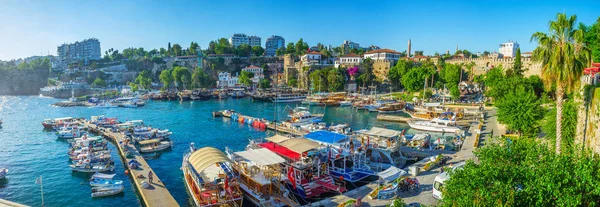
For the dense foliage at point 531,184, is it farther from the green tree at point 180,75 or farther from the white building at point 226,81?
the white building at point 226,81

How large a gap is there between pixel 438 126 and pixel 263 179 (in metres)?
25.8

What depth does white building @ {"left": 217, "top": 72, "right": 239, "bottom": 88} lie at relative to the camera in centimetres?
10262

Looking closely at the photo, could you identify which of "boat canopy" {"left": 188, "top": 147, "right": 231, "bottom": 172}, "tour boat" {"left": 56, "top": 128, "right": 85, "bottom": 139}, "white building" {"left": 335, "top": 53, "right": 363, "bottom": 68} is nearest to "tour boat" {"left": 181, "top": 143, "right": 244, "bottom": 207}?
"boat canopy" {"left": 188, "top": 147, "right": 231, "bottom": 172}

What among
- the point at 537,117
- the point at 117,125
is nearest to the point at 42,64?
the point at 117,125

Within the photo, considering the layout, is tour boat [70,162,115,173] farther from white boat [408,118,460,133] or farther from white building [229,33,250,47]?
white building [229,33,250,47]

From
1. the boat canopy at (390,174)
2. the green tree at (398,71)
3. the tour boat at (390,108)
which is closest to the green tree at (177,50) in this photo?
the green tree at (398,71)

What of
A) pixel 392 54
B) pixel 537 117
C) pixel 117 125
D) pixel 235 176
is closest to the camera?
pixel 235 176

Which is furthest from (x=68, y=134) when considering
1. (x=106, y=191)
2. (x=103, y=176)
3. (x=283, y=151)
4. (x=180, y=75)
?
(x=180, y=75)

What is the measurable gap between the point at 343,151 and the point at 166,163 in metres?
14.0

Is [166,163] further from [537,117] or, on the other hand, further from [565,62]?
[537,117]

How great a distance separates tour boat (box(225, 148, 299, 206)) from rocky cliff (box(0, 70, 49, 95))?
118824mm

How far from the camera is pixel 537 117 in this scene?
26.6 meters

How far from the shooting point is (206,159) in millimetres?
18984

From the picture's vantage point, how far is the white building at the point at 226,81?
337 feet
